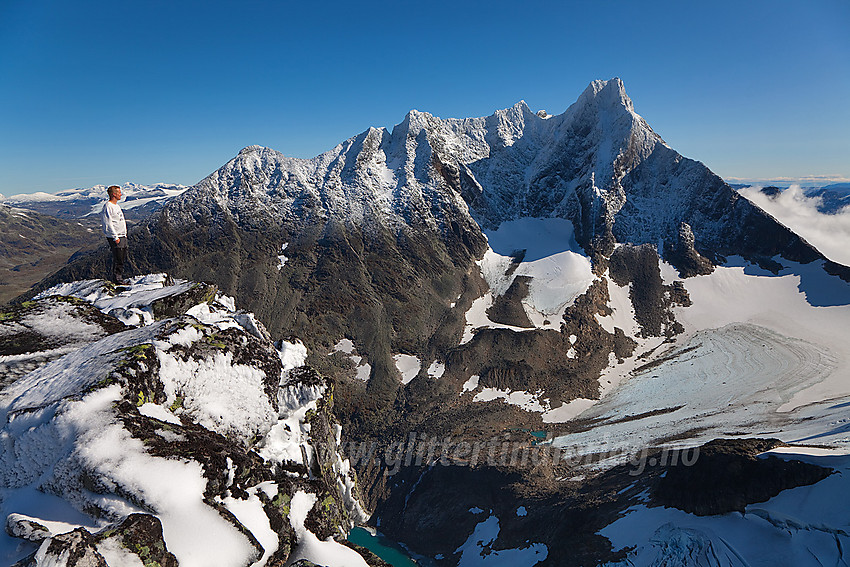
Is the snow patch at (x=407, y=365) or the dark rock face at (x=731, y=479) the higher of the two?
the dark rock face at (x=731, y=479)

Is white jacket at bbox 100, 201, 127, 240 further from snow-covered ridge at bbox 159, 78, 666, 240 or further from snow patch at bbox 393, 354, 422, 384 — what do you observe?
snow-covered ridge at bbox 159, 78, 666, 240

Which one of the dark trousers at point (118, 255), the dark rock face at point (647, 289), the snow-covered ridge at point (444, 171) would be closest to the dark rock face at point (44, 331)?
the dark trousers at point (118, 255)

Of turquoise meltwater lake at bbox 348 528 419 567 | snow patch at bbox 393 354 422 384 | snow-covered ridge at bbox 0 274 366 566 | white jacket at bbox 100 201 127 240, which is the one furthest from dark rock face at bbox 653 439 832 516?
snow patch at bbox 393 354 422 384

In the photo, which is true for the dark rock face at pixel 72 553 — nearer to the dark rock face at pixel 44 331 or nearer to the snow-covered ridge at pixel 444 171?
the dark rock face at pixel 44 331

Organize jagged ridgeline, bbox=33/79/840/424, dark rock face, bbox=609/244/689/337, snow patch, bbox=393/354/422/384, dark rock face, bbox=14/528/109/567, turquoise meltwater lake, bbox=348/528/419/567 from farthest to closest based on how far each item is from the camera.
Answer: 1. dark rock face, bbox=609/244/689/337
2. jagged ridgeline, bbox=33/79/840/424
3. snow patch, bbox=393/354/422/384
4. turquoise meltwater lake, bbox=348/528/419/567
5. dark rock face, bbox=14/528/109/567

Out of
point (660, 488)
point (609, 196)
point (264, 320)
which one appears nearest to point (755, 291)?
point (609, 196)

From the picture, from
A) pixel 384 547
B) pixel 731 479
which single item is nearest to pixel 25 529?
pixel 731 479
